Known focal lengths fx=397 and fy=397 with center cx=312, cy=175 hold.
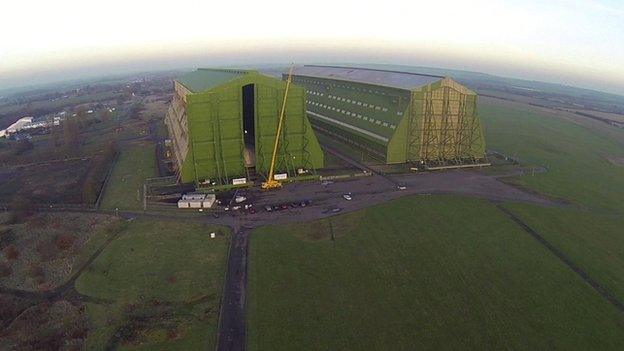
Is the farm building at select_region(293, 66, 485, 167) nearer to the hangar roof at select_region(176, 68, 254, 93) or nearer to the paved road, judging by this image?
the hangar roof at select_region(176, 68, 254, 93)

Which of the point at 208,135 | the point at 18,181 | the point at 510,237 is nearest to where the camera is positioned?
the point at 510,237

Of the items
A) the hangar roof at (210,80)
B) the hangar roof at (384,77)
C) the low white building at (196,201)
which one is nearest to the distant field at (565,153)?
the hangar roof at (384,77)

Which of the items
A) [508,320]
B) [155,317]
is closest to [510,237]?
[508,320]

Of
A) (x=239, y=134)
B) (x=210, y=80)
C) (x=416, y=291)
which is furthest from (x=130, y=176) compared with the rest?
(x=416, y=291)

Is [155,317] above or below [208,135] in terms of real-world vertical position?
below

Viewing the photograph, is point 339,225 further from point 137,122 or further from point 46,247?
point 137,122

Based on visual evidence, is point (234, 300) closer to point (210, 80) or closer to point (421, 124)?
point (210, 80)
